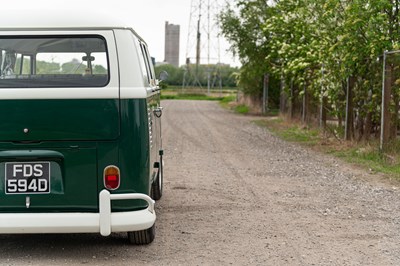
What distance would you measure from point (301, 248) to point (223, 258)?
0.83 metres

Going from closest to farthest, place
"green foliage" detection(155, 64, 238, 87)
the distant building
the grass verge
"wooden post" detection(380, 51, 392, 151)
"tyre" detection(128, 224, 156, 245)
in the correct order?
1. "tyre" detection(128, 224, 156, 245)
2. the grass verge
3. "wooden post" detection(380, 51, 392, 151)
4. "green foliage" detection(155, 64, 238, 87)
5. the distant building

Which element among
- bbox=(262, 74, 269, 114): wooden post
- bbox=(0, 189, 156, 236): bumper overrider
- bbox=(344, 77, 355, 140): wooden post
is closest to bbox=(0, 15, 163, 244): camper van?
bbox=(0, 189, 156, 236): bumper overrider

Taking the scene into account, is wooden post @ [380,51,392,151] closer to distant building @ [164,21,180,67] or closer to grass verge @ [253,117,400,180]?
grass verge @ [253,117,400,180]

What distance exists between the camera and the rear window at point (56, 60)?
608cm

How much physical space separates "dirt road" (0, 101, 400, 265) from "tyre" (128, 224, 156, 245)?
88 mm

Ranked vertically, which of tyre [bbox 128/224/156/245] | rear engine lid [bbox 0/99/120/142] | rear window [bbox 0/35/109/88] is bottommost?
tyre [bbox 128/224/156/245]

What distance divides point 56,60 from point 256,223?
2796mm

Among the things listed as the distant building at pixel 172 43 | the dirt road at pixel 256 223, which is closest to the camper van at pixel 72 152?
the dirt road at pixel 256 223

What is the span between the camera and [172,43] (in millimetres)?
78125

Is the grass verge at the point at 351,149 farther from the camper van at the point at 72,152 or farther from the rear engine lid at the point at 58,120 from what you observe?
the rear engine lid at the point at 58,120

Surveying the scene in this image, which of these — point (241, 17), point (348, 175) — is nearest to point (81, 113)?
point (348, 175)

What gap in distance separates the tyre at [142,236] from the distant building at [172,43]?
6935 cm

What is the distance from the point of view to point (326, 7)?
49.7 ft

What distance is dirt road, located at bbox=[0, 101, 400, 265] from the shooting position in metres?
6.31
